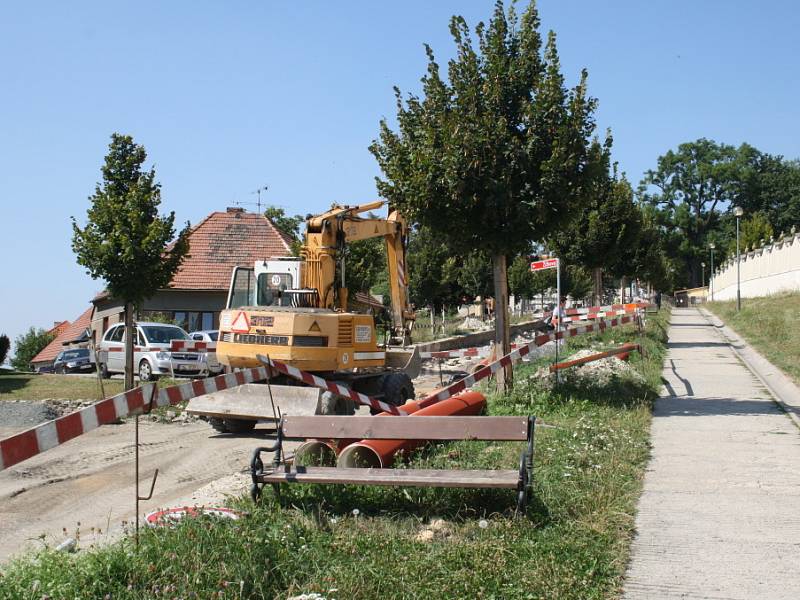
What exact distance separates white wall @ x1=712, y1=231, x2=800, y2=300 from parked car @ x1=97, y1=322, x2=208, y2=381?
38485 mm

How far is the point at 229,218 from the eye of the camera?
153 ft

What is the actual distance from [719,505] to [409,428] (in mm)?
2588

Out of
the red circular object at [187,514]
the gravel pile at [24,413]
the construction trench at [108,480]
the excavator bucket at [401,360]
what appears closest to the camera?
the red circular object at [187,514]

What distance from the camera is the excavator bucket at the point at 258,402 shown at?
12078mm

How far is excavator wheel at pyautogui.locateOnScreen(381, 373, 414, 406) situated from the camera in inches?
566

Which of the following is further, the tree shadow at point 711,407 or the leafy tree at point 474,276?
the leafy tree at point 474,276

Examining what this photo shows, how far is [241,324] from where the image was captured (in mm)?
13445

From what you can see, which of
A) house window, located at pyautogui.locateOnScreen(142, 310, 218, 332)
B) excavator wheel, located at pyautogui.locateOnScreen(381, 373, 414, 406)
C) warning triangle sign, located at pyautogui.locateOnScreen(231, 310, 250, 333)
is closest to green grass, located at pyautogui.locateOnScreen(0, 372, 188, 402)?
warning triangle sign, located at pyautogui.locateOnScreen(231, 310, 250, 333)

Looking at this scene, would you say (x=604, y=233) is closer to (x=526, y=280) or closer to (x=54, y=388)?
(x=54, y=388)

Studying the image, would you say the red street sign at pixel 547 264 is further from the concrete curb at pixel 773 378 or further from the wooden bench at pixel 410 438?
the wooden bench at pixel 410 438

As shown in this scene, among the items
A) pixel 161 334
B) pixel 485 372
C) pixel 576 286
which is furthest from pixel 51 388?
pixel 576 286

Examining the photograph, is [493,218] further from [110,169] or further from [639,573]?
[110,169]

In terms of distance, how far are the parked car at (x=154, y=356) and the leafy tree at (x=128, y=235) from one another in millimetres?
4905

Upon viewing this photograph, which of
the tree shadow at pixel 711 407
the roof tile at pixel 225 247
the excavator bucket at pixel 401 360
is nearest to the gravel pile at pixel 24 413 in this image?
the excavator bucket at pixel 401 360
